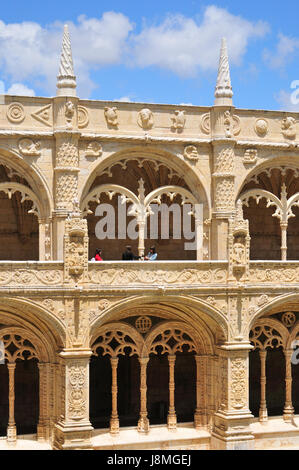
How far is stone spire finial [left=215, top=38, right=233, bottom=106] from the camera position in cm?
2877

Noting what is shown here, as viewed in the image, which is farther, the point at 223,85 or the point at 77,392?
the point at 223,85

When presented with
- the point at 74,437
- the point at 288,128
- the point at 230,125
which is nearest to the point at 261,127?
the point at 288,128

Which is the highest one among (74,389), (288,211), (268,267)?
(288,211)

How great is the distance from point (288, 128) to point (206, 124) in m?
2.99

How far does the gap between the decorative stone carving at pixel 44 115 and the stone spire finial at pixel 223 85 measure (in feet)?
18.3

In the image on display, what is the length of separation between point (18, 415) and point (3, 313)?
24.1 ft

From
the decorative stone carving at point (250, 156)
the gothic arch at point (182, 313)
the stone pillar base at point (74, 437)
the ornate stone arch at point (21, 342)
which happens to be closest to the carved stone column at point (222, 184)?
the decorative stone carving at point (250, 156)

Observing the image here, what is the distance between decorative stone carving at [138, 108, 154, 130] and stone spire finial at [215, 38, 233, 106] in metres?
2.34

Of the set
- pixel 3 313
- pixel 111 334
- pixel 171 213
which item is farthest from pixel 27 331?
pixel 171 213

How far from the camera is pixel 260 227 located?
34906 mm

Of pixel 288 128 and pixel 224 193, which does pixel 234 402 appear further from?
pixel 288 128

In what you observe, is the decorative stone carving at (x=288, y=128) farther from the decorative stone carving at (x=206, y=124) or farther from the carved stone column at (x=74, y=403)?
the carved stone column at (x=74, y=403)

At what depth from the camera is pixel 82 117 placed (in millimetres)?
27594
